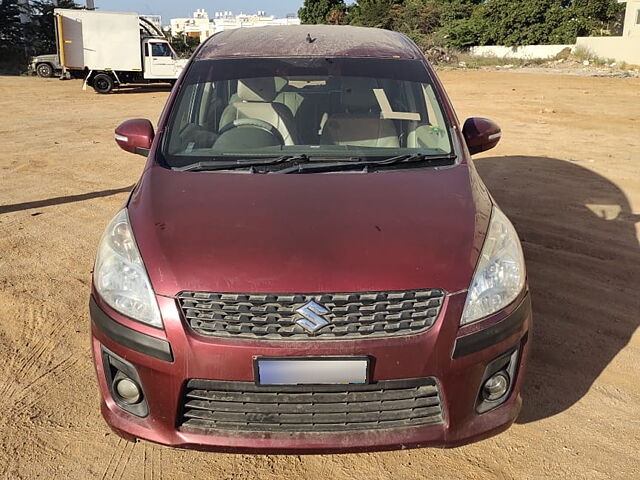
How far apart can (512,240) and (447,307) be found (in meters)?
0.59

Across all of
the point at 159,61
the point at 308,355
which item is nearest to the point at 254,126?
the point at 308,355

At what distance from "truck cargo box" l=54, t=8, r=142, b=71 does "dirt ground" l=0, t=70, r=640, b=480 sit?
493 inches

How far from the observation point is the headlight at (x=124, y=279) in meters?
2.24

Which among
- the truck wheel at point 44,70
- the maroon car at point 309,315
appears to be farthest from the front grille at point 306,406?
the truck wheel at point 44,70

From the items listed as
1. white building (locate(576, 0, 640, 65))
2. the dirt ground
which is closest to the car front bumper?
the dirt ground

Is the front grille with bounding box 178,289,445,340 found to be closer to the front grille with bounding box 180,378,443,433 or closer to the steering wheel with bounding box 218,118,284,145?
the front grille with bounding box 180,378,443,433

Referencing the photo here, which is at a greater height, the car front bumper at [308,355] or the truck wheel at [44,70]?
the car front bumper at [308,355]

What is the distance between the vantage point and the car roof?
3793 mm

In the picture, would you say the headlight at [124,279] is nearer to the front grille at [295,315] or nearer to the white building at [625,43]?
the front grille at [295,315]

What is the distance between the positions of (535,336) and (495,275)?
1.50m

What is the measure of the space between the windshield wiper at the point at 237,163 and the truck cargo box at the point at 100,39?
1983 cm

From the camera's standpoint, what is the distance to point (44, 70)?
26.5m

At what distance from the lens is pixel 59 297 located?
4.16 metres

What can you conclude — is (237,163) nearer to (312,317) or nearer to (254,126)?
(254,126)
